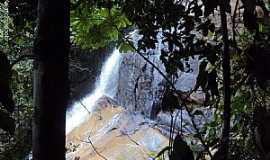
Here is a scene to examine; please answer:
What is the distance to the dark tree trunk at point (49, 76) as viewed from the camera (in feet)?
2.83

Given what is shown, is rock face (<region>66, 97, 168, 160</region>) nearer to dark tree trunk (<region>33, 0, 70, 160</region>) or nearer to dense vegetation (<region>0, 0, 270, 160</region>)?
dense vegetation (<region>0, 0, 270, 160</region>)

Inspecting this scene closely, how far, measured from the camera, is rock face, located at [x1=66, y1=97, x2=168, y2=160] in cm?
557

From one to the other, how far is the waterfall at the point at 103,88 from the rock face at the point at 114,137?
0.45 metres

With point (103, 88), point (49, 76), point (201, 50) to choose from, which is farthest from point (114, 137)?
point (49, 76)

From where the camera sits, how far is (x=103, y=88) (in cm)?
856

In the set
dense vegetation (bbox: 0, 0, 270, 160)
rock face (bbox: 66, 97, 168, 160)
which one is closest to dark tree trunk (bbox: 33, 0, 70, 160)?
dense vegetation (bbox: 0, 0, 270, 160)

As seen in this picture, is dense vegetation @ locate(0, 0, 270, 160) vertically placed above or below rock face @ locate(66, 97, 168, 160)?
above

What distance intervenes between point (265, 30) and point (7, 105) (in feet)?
3.43

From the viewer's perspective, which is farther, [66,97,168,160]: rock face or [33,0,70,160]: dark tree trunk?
[66,97,168,160]: rock face

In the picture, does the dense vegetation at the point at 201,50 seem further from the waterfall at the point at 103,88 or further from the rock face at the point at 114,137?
the waterfall at the point at 103,88

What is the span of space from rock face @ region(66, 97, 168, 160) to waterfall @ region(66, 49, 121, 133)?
445 millimetres

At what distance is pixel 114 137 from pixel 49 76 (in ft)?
17.6

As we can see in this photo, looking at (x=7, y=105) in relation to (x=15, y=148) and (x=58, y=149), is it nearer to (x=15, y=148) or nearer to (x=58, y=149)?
(x=58, y=149)

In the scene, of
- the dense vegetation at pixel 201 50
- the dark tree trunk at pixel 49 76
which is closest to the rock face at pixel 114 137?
the dense vegetation at pixel 201 50
